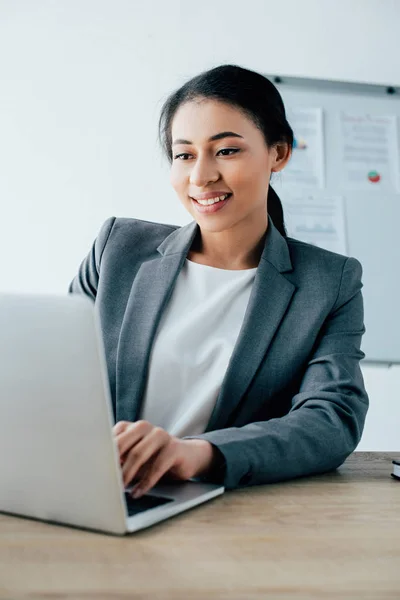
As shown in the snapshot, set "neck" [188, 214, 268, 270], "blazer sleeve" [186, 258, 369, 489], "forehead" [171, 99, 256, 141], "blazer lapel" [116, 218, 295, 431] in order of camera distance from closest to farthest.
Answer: "blazer sleeve" [186, 258, 369, 489] → "blazer lapel" [116, 218, 295, 431] → "forehead" [171, 99, 256, 141] → "neck" [188, 214, 268, 270]

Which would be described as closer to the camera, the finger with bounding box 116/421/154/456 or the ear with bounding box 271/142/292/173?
the finger with bounding box 116/421/154/456

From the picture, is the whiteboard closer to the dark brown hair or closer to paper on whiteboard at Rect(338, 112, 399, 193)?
paper on whiteboard at Rect(338, 112, 399, 193)

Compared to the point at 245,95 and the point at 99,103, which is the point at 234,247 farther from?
the point at 99,103

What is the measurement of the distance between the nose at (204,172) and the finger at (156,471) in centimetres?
73

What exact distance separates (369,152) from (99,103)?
4.01 feet

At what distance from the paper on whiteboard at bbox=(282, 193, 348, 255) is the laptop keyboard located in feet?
7.11

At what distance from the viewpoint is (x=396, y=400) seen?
2.93 m

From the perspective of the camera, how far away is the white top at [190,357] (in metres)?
1.40

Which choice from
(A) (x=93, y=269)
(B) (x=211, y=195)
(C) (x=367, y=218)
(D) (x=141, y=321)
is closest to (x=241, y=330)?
(D) (x=141, y=321)

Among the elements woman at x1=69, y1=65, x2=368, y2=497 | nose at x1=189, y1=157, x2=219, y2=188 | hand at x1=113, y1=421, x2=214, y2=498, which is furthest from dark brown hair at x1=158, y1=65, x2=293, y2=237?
hand at x1=113, y1=421, x2=214, y2=498

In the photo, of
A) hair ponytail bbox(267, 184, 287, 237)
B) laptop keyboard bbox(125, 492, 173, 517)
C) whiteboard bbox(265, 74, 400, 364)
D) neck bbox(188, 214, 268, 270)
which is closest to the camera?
laptop keyboard bbox(125, 492, 173, 517)

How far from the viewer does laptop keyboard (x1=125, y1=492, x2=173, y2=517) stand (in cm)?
78

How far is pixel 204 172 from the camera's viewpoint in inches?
57.3

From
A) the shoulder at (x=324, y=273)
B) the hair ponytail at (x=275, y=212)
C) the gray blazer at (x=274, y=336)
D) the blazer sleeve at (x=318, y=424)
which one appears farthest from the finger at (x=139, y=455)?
the hair ponytail at (x=275, y=212)
